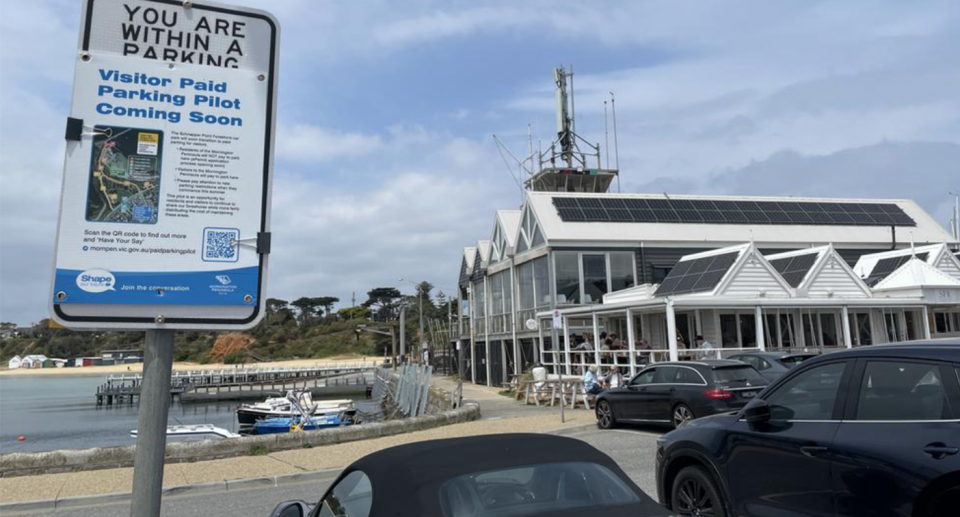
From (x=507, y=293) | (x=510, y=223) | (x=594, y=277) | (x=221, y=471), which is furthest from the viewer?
(x=510, y=223)

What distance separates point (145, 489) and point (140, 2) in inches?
76.3

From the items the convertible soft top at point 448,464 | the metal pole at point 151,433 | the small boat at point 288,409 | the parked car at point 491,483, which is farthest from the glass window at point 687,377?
the small boat at point 288,409

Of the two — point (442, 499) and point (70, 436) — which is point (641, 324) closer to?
point (442, 499)

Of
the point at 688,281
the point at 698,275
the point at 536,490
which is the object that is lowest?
the point at 536,490

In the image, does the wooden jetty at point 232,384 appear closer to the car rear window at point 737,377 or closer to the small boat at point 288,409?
the small boat at point 288,409

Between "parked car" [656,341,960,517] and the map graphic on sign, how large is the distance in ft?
14.2

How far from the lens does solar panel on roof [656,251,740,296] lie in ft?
75.6

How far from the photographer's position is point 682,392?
13.5m

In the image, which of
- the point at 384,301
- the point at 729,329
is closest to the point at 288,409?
the point at 729,329

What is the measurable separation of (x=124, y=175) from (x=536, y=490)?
7.66ft

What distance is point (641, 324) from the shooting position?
25797 millimetres

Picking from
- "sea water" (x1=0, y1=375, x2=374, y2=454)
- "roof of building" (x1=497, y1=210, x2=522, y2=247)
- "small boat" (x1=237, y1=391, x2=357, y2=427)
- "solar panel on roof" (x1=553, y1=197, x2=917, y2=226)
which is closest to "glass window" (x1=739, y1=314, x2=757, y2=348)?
"solar panel on roof" (x1=553, y1=197, x2=917, y2=226)

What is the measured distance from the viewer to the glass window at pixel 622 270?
29719mm

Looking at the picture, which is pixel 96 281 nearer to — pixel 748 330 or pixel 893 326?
pixel 748 330
